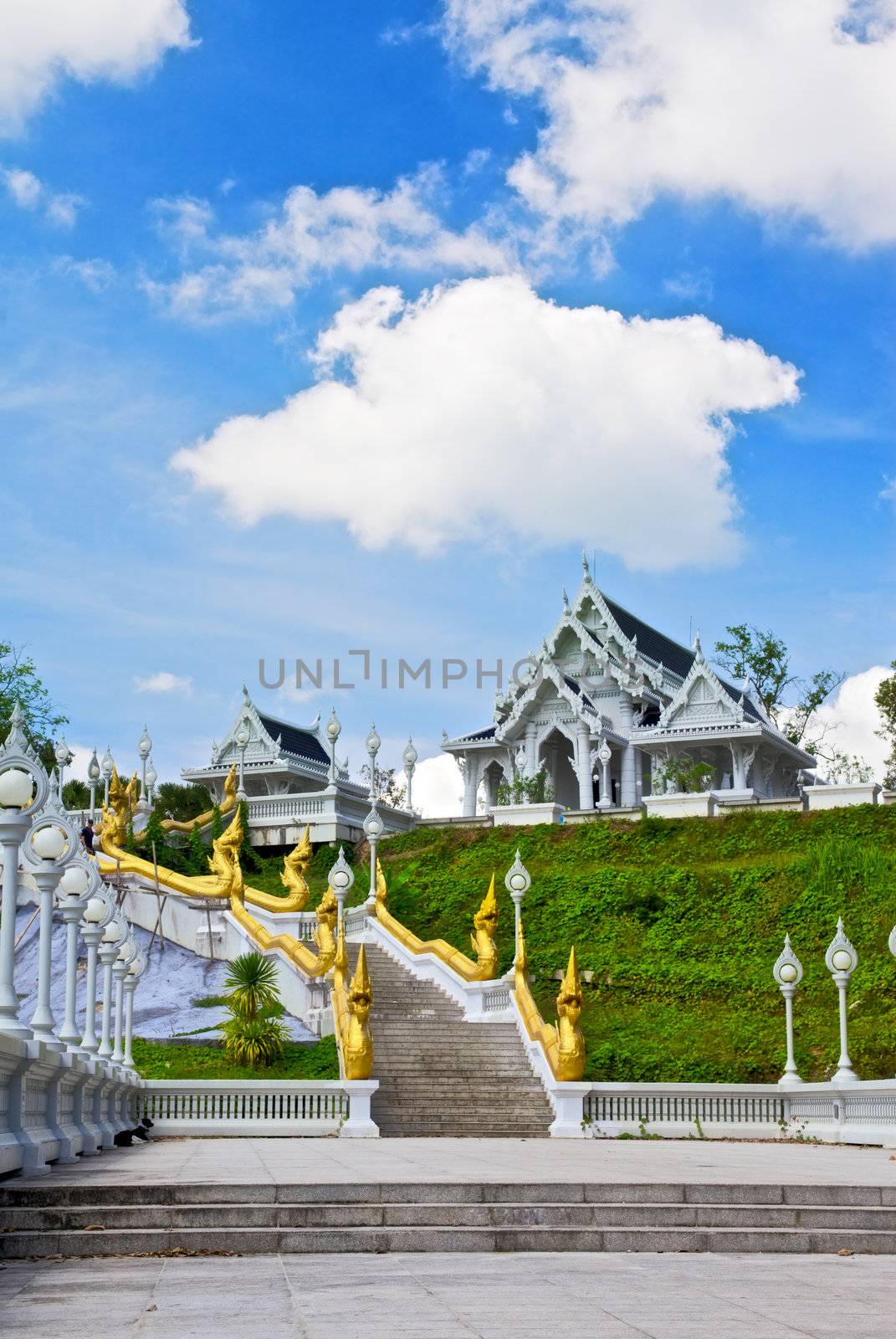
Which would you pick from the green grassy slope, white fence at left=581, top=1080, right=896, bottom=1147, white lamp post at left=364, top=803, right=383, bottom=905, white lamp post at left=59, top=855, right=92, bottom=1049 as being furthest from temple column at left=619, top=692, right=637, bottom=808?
white lamp post at left=59, top=855, right=92, bottom=1049

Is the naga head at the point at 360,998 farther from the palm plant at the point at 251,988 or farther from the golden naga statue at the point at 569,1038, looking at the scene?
the palm plant at the point at 251,988

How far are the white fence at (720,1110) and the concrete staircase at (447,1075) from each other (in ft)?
4.06

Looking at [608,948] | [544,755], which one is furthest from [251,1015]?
[544,755]

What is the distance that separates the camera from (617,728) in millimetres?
Answer: 51531

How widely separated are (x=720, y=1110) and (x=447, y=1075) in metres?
4.83

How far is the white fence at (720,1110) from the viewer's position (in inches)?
894

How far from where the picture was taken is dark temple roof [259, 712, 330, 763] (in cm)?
5750

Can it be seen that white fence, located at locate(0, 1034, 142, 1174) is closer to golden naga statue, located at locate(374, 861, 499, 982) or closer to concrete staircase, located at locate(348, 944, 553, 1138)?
concrete staircase, located at locate(348, 944, 553, 1138)

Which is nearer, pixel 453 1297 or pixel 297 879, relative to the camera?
pixel 453 1297

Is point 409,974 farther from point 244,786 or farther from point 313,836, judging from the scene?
point 244,786

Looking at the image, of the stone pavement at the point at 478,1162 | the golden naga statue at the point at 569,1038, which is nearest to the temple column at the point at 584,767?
the golden naga statue at the point at 569,1038

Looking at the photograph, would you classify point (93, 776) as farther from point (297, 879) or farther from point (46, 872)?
point (46, 872)

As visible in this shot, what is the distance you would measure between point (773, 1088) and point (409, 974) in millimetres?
9652

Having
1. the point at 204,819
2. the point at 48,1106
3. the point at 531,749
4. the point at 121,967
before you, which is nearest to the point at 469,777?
the point at 531,749
